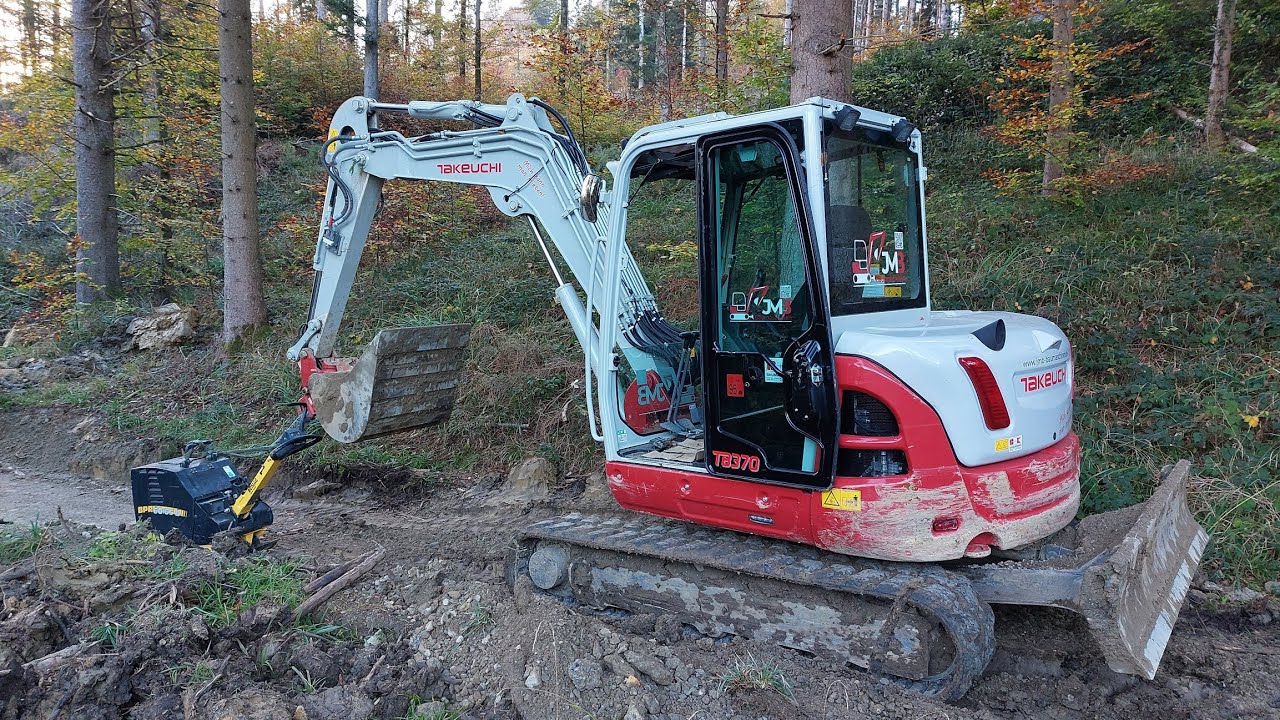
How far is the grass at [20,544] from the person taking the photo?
4.44 metres

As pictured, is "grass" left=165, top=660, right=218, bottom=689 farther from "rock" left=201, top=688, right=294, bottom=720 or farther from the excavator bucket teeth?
the excavator bucket teeth

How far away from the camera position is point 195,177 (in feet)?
43.3

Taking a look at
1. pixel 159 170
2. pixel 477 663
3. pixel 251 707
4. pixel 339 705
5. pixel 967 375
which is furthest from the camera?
pixel 159 170

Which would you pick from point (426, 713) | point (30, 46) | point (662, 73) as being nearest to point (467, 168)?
point (426, 713)

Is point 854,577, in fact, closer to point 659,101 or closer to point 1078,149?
point 1078,149

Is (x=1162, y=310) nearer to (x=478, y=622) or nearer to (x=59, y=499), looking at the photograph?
(x=478, y=622)

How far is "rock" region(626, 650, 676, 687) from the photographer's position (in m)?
3.46

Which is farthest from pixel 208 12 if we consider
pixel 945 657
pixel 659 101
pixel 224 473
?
pixel 945 657

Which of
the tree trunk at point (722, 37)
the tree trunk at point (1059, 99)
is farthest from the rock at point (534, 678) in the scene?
the tree trunk at point (722, 37)

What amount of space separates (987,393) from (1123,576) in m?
0.86

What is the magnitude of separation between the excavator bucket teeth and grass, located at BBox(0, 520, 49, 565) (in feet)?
17.3

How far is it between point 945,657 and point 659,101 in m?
18.2

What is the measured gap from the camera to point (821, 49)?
5.51 metres

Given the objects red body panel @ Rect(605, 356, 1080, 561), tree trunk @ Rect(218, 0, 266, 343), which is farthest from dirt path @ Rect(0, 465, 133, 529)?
red body panel @ Rect(605, 356, 1080, 561)
